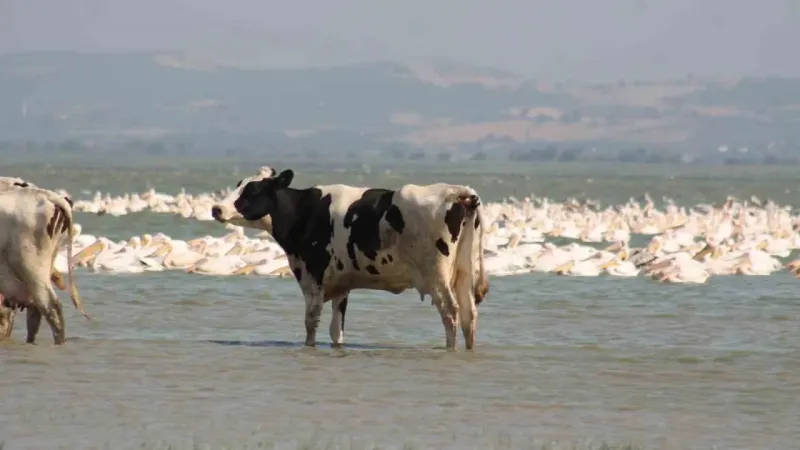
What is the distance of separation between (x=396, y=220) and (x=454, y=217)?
22.9 inches

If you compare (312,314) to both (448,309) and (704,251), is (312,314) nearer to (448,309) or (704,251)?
(448,309)

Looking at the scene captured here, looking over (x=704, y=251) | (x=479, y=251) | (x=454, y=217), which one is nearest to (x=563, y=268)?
(x=704, y=251)

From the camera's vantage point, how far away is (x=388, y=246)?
17578 mm

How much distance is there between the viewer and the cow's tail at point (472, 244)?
17422 mm

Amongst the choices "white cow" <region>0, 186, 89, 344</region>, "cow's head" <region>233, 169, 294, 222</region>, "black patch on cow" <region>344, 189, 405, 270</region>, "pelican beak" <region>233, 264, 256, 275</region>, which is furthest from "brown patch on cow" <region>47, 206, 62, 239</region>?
"pelican beak" <region>233, 264, 256, 275</region>

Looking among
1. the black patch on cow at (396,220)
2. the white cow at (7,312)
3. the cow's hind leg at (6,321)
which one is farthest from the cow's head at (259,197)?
the cow's hind leg at (6,321)

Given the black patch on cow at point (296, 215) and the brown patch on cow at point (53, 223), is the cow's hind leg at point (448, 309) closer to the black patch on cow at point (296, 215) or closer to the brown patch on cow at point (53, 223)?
the black patch on cow at point (296, 215)

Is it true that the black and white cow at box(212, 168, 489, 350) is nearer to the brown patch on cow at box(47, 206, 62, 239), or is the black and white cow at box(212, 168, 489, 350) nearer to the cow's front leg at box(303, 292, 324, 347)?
the cow's front leg at box(303, 292, 324, 347)

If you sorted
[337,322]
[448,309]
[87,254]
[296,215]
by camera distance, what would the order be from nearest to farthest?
1. [448,309]
2. [337,322]
3. [296,215]
4. [87,254]

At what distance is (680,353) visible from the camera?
17.7 m

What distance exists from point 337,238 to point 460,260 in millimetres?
1292

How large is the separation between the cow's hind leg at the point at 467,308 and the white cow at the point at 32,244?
3.79 metres

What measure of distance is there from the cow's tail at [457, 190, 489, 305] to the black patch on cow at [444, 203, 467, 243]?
60 millimetres

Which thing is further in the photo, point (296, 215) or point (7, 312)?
point (296, 215)
